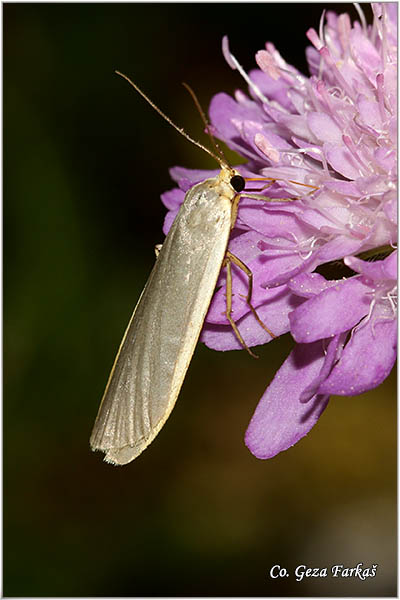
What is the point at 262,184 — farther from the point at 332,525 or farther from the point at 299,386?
the point at 332,525

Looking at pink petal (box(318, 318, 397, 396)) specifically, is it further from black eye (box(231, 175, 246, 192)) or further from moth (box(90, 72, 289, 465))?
black eye (box(231, 175, 246, 192))

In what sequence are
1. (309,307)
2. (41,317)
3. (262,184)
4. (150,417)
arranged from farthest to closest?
(41,317), (262,184), (150,417), (309,307)

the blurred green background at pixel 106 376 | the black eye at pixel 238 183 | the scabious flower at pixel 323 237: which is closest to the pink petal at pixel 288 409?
the scabious flower at pixel 323 237

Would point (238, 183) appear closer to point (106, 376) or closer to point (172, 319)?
point (172, 319)

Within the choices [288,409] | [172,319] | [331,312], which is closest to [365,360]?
[331,312]

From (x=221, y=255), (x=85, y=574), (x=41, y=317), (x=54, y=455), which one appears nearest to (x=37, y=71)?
(x=41, y=317)
